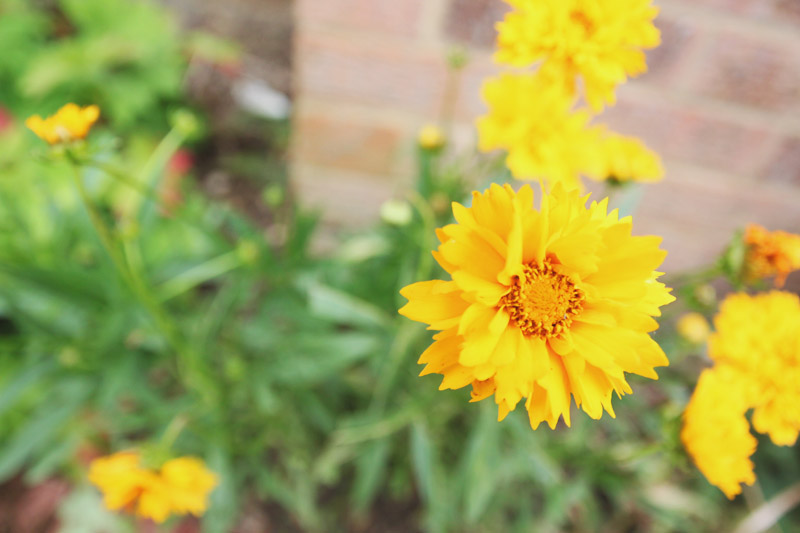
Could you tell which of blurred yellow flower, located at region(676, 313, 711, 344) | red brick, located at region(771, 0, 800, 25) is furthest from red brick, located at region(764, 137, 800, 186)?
blurred yellow flower, located at region(676, 313, 711, 344)

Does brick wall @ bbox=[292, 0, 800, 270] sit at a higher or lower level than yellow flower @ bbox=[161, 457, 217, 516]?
higher

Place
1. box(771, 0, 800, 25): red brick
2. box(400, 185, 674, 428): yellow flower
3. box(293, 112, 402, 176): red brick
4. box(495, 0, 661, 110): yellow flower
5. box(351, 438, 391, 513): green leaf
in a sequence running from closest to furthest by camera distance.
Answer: box(400, 185, 674, 428): yellow flower → box(495, 0, 661, 110): yellow flower → box(771, 0, 800, 25): red brick → box(351, 438, 391, 513): green leaf → box(293, 112, 402, 176): red brick

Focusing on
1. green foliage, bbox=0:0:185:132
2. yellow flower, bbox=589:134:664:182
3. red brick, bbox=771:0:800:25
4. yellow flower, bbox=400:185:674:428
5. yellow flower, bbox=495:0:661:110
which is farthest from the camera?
green foliage, bbox=0:0:185:132

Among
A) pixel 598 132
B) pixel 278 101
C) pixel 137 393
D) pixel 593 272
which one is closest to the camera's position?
pixel 593 272

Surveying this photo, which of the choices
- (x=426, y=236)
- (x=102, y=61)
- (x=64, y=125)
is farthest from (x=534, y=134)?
(x=102, y=61)

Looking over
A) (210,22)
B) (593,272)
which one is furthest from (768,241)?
(210,22)

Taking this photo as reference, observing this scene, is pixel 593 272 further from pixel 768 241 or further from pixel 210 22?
pixel 210 22

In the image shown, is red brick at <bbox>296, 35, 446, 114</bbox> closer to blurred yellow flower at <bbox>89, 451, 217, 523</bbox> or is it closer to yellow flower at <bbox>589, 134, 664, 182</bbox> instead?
yellow flower at <bbox>589, 134, 664, 182</bbox>

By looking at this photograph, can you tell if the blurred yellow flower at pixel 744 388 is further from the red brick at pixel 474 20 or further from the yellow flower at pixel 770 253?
the red brick at pixel 474 20

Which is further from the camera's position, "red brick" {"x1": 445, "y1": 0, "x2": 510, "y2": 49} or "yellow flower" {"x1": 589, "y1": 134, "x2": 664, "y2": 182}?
"red brick" {"x1": 445, "y1": 0, "x2": 510, "y2": 49}
